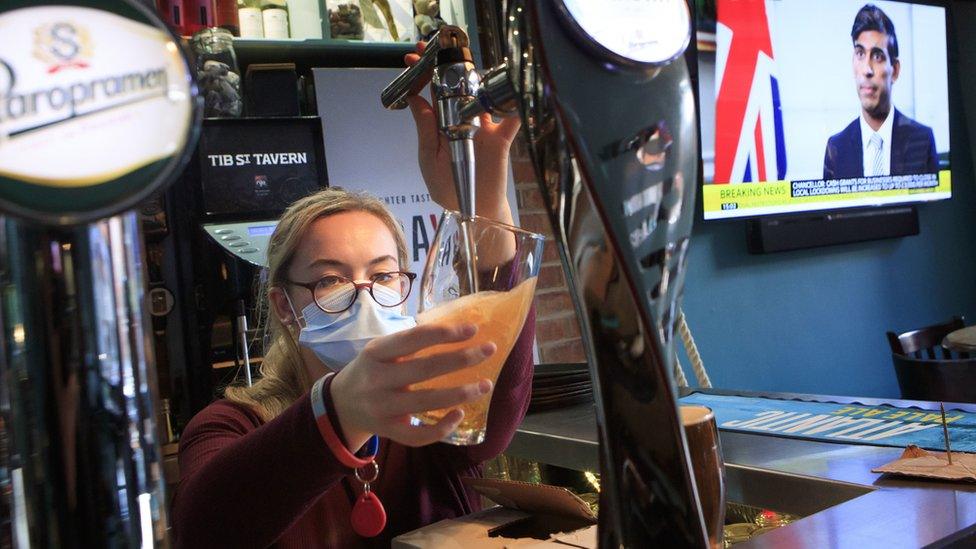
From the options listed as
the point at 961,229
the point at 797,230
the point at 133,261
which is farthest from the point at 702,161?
the point at 133,261

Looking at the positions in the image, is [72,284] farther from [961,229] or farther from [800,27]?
[961,229]

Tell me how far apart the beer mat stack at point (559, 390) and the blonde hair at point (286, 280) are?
36 cm

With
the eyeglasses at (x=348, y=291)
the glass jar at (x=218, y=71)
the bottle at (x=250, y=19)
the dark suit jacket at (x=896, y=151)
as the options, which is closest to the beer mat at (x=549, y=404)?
the eyeglasses at (x=348, y=291)

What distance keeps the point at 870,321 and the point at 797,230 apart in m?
0.75

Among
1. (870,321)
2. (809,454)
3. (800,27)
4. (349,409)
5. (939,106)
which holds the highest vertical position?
(800,27)

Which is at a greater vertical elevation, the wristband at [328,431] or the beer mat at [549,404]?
the wristband at [328,431]

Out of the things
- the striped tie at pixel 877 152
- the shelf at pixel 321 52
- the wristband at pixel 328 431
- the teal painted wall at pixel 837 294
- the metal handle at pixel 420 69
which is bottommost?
the teal painted wall at pixel 837 294

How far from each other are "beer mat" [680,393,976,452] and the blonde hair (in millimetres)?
638

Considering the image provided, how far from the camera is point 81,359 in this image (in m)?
0.19

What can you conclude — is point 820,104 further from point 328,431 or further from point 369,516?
point 328,431

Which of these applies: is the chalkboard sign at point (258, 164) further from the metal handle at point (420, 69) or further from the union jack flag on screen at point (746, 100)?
the metal handle at point (420, 69)

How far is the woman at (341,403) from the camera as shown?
509 millimetres

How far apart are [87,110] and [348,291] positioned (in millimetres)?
1209

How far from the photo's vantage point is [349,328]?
4.37 ft
